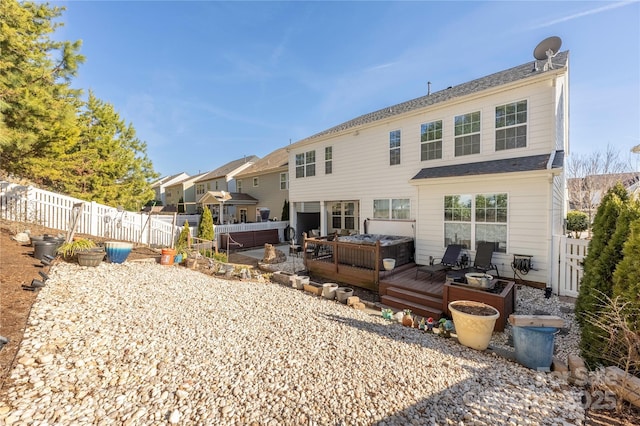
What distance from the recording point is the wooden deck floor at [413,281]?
6.71m

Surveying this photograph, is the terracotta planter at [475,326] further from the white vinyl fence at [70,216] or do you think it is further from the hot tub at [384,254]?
the white vinyl fence at [70,216]

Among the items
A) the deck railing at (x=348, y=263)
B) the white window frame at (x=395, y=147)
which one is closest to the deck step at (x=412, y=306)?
the deck railing at (x=348, y=263)

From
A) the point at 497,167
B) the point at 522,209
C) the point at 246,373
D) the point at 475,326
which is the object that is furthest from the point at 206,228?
the point at 522,209

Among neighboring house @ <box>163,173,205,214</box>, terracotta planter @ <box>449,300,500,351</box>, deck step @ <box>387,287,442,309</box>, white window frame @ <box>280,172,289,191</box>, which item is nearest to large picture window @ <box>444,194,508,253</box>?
deck step @ <box>387,287,442,309</box>

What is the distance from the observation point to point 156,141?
20.7 metres

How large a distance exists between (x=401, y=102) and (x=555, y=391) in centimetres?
1293

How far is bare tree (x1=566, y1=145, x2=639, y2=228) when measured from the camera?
18062 millimetres

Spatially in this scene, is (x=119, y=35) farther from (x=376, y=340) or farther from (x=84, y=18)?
(x=376, y=340)

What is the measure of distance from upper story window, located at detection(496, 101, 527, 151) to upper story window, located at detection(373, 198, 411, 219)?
Answer: 3.64 metres

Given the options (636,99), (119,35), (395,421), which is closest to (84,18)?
(119,35)

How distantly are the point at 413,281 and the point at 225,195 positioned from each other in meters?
17.0

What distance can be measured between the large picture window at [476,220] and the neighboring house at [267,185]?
12728mm

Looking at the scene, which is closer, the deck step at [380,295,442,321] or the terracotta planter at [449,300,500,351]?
the terracotta planter at [449,300,500,351]

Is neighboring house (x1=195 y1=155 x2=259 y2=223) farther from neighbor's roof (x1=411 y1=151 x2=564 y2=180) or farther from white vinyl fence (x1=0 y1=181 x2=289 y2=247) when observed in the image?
neighbor's roof (x1=411 y1=151 x2=564 y2=180)
